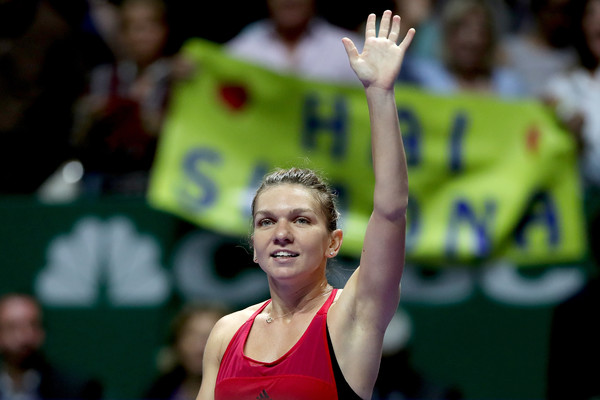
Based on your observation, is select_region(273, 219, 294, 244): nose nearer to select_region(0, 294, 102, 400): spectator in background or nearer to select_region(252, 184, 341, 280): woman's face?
select_region(252, 184, 341, 280): woman's face

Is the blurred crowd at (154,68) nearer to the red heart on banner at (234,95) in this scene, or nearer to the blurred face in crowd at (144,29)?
the blurred face in crowd at (144,29)

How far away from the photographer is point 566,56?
25.4ft

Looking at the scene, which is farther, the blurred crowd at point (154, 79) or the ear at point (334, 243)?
the blurred crowd at point (154, 79)

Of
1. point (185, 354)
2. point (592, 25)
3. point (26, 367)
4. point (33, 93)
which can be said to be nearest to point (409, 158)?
point (592, 25)

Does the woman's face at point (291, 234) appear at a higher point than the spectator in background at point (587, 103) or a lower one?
lower

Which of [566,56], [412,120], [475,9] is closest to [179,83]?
[412,120]

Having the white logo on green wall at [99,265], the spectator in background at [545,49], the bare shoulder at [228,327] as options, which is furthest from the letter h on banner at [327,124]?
the bare shoulder at [228,327]

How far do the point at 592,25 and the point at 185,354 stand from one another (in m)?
3.48

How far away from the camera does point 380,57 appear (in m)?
3.09

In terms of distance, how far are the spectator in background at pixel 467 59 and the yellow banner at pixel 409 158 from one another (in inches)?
13.4

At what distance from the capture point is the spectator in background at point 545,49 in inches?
305

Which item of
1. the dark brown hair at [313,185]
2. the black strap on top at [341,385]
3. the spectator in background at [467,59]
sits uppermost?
the spectator in background at [467,59]

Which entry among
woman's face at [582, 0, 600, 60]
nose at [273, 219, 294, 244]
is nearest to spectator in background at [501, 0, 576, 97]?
woman's face at [582, 0, 600, 60]

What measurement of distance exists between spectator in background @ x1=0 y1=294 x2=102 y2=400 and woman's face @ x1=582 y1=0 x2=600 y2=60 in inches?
158
